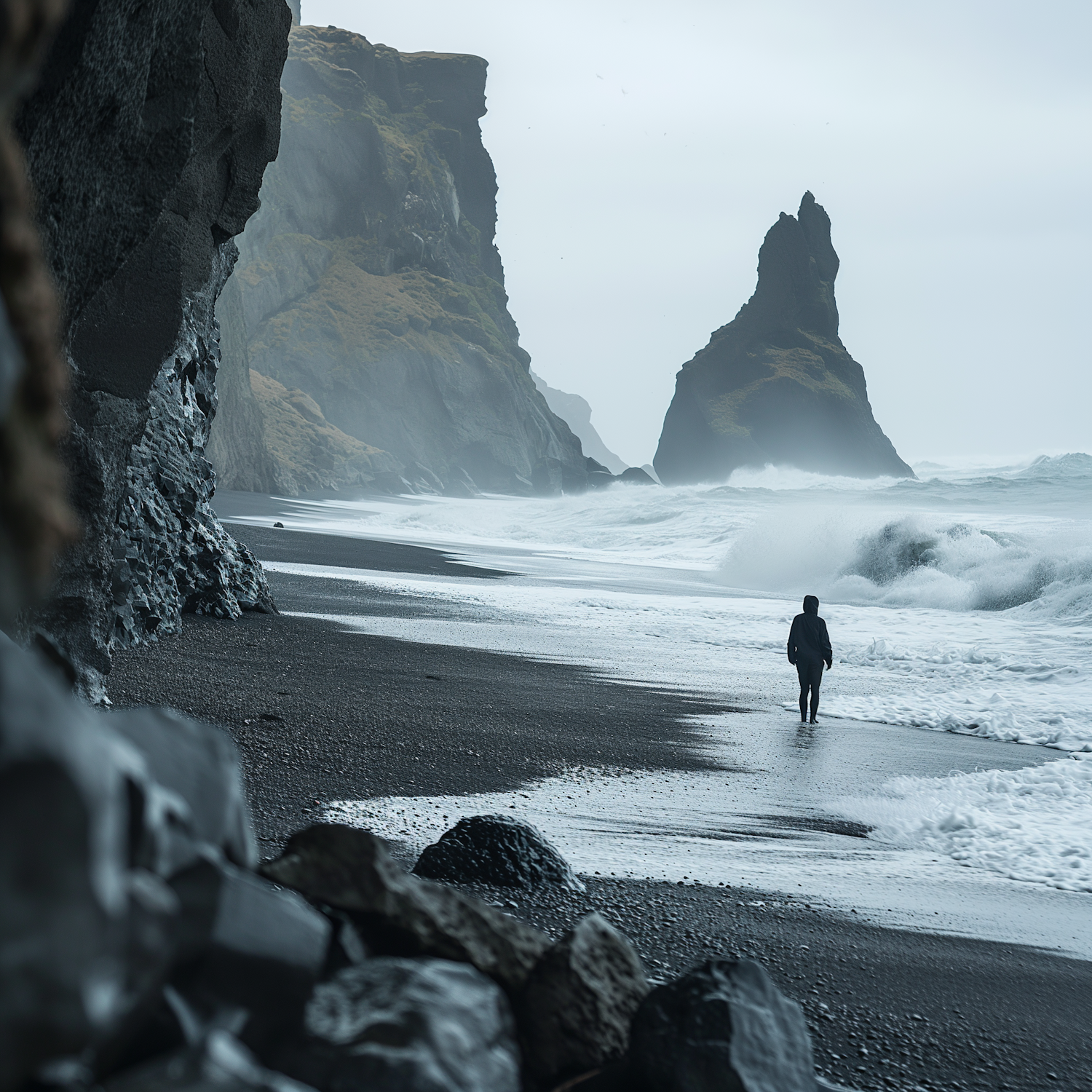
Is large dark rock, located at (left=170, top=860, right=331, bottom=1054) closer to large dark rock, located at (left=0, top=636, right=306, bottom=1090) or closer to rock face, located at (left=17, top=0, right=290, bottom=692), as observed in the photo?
large dark rock, located at (left=0, top=636, right=306, bottom=1090)

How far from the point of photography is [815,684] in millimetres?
8273

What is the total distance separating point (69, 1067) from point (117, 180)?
11.2ft

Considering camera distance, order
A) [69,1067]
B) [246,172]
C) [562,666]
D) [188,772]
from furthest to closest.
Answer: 1. [562,666]
2. [246,172]
3. [188,772]
4. [69,1067]

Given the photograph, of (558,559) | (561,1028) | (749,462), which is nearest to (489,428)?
(749,462)

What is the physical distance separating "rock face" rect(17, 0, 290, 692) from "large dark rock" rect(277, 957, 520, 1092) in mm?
2809

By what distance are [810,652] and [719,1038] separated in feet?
22.4

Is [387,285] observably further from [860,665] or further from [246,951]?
[246,951]

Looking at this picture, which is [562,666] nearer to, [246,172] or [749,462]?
[246,172]

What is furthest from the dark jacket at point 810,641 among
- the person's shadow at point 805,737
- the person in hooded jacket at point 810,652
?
the person's shadow at point 805,737

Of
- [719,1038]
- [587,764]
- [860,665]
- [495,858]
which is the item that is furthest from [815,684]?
[719,1038]

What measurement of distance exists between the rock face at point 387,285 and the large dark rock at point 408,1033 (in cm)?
8140

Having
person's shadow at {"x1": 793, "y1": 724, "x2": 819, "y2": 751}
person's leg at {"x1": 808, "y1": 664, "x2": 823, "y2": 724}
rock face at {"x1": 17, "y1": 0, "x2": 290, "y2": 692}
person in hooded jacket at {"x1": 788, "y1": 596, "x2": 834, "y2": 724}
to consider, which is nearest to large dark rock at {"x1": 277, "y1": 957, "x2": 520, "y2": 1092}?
rock face at {"x1": 17, "y1": 0, "x2": 290, "y2": 692}

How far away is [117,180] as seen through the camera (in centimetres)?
364

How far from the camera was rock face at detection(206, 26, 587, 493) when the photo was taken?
291 ft
